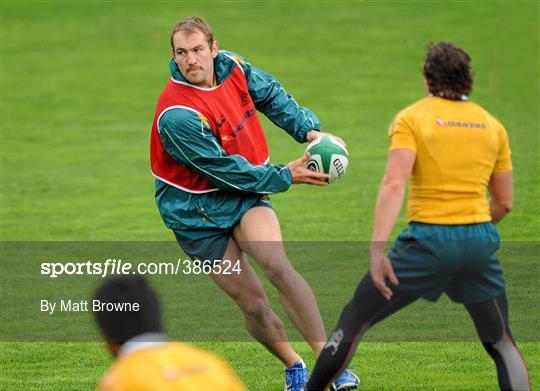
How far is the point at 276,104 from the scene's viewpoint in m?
8.04

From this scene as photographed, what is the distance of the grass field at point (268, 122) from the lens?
29.2 ft

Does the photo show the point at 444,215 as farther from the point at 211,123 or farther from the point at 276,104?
the point at 276,104

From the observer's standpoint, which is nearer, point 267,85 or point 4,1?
point 267,85

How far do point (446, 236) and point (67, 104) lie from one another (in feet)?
55.0

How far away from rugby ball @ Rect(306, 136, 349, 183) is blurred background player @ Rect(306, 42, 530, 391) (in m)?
1.30

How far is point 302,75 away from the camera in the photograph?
23.8 metres

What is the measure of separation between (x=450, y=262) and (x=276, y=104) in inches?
87.5

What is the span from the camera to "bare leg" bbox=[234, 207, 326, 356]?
24.3 ft

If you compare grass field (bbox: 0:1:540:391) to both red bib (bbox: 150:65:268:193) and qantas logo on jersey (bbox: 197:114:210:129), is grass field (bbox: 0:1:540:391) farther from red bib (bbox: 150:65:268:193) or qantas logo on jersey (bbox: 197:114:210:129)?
qantas logo on jersey (bbox: 197:114:210:129)

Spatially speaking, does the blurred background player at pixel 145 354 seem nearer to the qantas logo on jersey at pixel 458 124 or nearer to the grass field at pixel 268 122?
the qantas logo on jersey at pixel 458 124

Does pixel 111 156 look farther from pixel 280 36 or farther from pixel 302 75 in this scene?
pixel 280 36

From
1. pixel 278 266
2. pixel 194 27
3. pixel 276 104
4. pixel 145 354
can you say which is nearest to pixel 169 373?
pixel 145 354

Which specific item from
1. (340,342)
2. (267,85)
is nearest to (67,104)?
(267,85)

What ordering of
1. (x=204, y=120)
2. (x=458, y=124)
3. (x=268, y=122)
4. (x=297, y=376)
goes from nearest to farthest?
(x=458, y=124) → (x=204, y=120) → (x=297, y=376) → (x=268, y=122)
